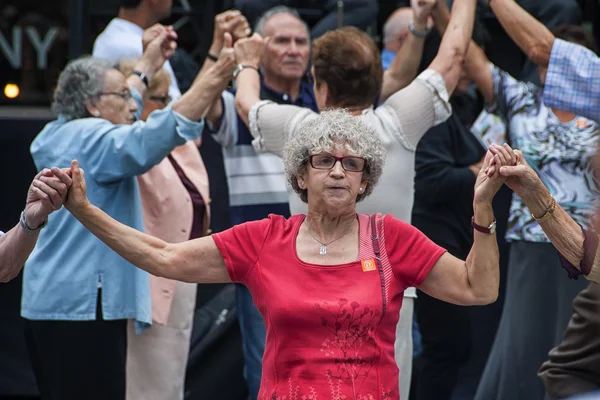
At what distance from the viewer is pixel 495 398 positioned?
17.1ft

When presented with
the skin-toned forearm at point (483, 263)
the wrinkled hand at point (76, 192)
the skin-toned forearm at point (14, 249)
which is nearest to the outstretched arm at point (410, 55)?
the skin-toned forearm at point (483, 263)

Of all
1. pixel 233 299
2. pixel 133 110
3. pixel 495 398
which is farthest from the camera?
pixel 233 299

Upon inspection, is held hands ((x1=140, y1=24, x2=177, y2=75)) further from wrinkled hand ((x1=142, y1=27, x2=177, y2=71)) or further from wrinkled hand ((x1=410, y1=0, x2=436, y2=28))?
wrinkled hand ((x1=410, y1=0, x2=436, y2=28))

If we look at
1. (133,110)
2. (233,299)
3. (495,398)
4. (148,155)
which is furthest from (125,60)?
(495,398)

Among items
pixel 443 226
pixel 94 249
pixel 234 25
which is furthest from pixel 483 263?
pixel 443 226

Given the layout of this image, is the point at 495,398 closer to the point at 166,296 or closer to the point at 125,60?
the point at 166,296

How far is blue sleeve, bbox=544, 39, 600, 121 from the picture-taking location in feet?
14.3

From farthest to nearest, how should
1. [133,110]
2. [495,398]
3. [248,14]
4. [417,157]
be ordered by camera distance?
1. [248,14]
2. [417,157]
3. [495,398]
4. [133,110]

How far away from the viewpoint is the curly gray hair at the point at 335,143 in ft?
12.1

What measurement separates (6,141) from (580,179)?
3102mm

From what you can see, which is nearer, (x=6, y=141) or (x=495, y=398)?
(x=495, y=398)

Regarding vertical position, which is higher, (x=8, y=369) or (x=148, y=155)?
(x=148, y=155)

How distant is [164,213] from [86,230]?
1.50 feet

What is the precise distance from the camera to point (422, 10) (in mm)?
4750
